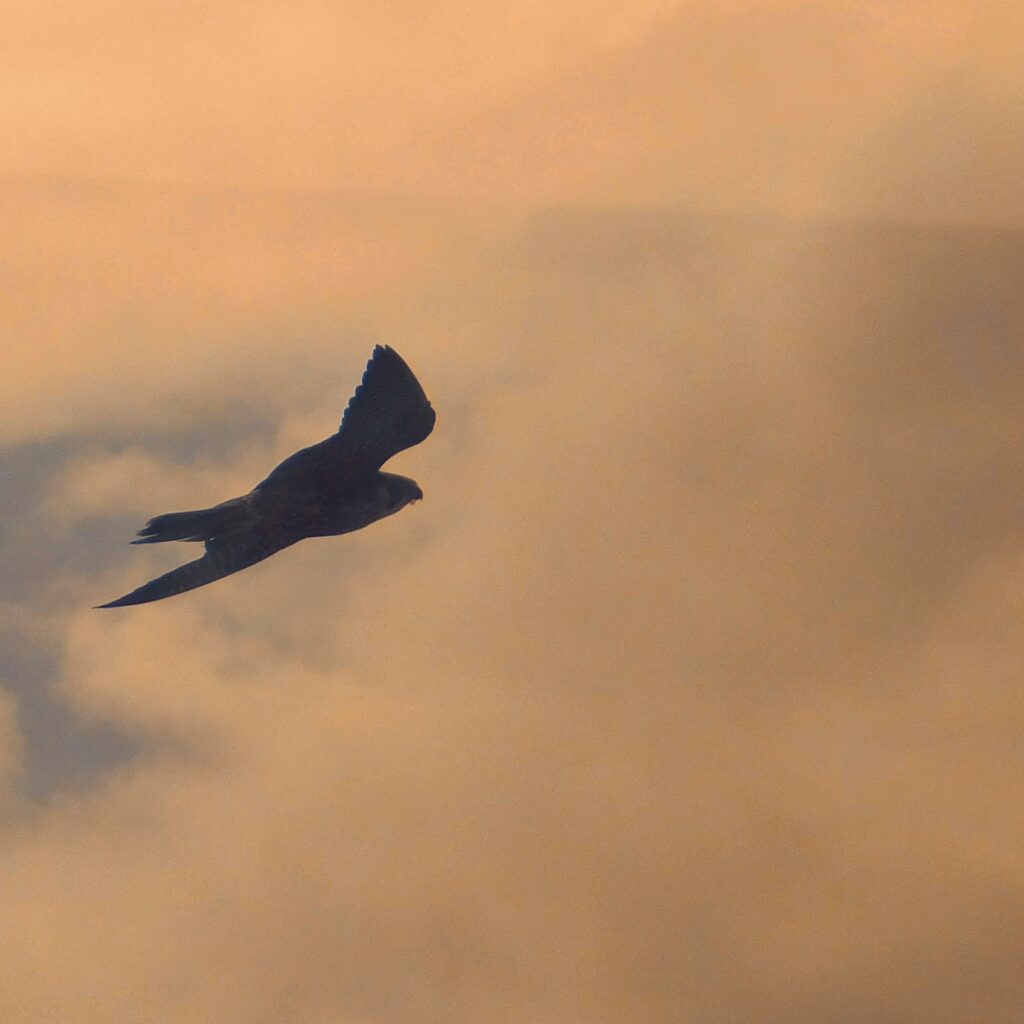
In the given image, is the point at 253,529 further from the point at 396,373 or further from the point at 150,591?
the point at 396,373

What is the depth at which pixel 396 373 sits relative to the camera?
612 inches

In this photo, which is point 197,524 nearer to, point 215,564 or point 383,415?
point 215,564

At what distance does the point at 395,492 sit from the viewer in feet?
53.7

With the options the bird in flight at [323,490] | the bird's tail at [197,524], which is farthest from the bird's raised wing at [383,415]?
the bird's tail at [197,524]

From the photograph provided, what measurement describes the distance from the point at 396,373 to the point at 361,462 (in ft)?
4.43

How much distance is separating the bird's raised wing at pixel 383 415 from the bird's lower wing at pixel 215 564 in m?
1.63

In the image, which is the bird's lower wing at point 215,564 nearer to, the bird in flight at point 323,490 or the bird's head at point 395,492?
the bird in flight at point 323,490

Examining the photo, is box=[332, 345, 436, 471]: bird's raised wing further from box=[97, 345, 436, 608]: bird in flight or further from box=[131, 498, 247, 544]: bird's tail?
box=[131, 498, 247, 544]: bird's tail

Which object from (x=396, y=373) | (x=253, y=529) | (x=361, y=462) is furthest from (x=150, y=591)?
(x=396, y=373)

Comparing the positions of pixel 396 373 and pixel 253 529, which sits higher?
pixel 396 373

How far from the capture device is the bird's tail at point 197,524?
15117 mm

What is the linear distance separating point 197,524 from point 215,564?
0.78m

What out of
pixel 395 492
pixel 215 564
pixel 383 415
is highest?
pixel 383 415

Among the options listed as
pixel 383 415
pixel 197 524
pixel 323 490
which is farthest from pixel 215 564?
pixel 383 415
